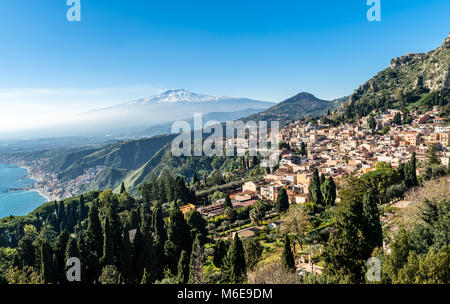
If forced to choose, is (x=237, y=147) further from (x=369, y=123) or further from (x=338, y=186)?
(x=338, y=186)

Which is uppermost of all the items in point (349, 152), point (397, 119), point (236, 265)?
point (397, 119)

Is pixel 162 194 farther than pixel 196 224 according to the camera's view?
Yes

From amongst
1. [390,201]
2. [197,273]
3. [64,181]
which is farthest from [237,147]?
[64,181]

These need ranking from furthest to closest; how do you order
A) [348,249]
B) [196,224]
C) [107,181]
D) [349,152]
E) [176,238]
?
[107,181], [349,152], [196,224], [176,238], [348,249]

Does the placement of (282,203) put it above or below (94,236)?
above

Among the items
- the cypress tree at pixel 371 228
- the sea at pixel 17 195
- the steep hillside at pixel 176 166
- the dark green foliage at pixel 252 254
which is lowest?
the sea at pixel 17 195

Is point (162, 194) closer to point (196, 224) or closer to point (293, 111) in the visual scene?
point (196, 224)
